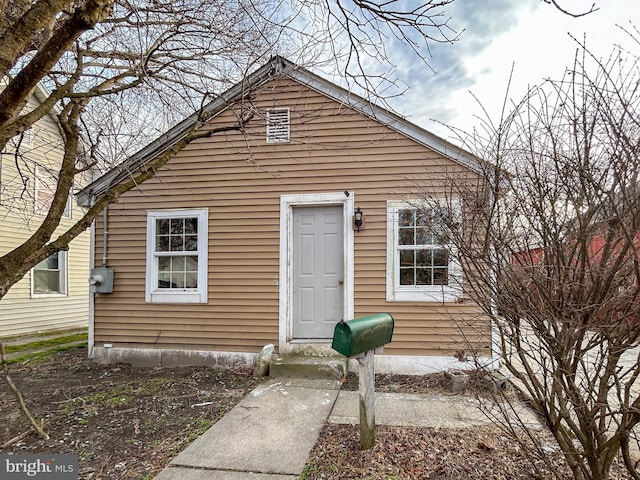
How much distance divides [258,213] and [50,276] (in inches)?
Answer: 315

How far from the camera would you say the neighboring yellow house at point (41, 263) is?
8766 mm

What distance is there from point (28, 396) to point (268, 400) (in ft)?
11.0

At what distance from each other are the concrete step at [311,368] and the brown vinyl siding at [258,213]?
25.9 inches

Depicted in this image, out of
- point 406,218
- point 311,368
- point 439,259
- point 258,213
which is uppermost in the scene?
point 258,213

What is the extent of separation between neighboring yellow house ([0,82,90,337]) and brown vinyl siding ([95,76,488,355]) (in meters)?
3.53

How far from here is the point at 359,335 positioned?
288 centimetres

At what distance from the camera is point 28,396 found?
4832 mm

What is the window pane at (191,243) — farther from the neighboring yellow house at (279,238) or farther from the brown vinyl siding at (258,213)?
the brown vinyl siding at (258,213)

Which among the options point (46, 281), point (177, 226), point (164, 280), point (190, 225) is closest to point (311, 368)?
point (164, 280)

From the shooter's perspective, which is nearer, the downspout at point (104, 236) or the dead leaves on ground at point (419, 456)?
the dead leaves on ground at point (419, 456)

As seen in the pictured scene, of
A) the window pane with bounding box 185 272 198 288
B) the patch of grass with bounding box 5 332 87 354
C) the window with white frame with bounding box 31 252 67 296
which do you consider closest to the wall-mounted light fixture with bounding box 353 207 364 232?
the window pane with bounding box 185 272 198 288

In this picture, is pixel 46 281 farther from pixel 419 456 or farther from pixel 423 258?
pixel 419 456

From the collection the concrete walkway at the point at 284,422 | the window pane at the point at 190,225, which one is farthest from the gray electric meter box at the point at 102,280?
the concrete walkway at the point at 284,422

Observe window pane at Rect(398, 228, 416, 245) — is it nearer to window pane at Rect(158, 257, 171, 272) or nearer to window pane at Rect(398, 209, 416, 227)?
window pane at Rect(398, 209, 416, 227)
